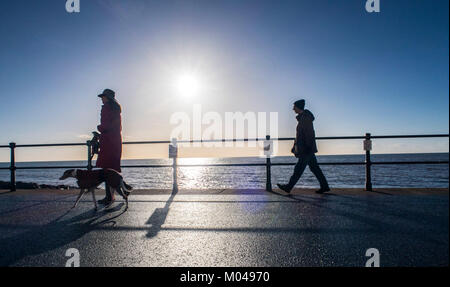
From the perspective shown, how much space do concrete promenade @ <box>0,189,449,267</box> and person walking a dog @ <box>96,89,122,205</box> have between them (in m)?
0.84

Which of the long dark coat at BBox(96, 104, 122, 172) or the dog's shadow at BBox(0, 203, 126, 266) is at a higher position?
the long dark coat at BBox(96, 104, 122, 172)

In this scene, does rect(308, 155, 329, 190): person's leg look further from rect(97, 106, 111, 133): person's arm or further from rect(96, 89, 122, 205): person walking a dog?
rect(97, 106, 111, 133): person's arm

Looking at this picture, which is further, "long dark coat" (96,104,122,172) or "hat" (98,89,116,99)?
"long dark coat" (96,104,122,172)

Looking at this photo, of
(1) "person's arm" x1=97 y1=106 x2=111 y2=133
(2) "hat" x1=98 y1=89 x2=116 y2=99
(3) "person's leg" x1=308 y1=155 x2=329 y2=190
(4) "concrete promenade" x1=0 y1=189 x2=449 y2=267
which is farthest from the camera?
(3) "person's leg" x1=308 y1=155 x2=329 y2=190

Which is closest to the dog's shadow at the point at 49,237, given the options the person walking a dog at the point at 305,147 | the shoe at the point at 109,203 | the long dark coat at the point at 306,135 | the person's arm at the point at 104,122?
the shoe at the point at 109,203

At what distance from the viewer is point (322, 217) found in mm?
4094

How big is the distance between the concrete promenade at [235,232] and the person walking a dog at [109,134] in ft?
2.76

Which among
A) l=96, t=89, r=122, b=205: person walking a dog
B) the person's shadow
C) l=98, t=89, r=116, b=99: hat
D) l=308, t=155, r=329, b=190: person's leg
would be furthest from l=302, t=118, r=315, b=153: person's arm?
l=98, t=89, r=116, b=99: hat

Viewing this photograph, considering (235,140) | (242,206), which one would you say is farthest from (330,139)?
(242,206)

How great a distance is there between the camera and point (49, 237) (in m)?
3.36

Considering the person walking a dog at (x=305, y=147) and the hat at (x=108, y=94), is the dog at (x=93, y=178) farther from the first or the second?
the person walking a dog at (x=305, y=147)

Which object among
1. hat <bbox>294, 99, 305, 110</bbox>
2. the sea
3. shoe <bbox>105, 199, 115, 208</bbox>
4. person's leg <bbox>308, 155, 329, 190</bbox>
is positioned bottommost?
the sea

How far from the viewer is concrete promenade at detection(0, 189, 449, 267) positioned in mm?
2521
